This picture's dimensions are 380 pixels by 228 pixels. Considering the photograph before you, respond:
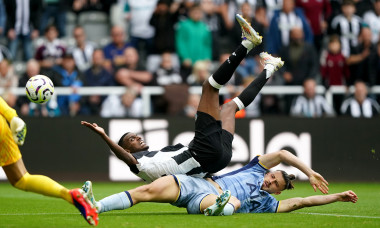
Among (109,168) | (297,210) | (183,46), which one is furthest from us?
(183,46)

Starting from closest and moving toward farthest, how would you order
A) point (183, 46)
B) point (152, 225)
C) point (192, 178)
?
point (152, 225) → point (192, 178) → point (183, 46)

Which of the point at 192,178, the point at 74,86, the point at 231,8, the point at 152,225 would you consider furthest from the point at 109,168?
the point at 152,225

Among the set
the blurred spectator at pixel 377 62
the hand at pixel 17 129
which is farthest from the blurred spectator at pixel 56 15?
the hand at pixel 17 129

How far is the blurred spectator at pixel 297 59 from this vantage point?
17156mm

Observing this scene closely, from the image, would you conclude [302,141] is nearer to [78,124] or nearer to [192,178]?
[78,124]

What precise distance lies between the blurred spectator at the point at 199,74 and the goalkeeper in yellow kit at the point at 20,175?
905cm

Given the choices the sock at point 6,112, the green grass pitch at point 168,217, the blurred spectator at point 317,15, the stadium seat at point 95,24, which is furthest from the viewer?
the stadium seat at point 95,24

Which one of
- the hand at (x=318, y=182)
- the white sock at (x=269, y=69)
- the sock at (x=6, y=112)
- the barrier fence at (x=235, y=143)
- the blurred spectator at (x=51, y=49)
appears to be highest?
the blurred spectator at (x=51, y=49)

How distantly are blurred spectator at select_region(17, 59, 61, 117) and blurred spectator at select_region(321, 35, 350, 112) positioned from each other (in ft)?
20.2

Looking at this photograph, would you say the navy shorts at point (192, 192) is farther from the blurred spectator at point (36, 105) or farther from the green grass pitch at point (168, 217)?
the blurred spectator at point (36, 105)

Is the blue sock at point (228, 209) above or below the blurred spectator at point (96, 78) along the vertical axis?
below

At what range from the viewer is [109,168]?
51.2 ft

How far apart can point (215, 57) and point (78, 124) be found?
12.5ft

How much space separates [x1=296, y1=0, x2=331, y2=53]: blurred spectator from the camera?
713 inches
